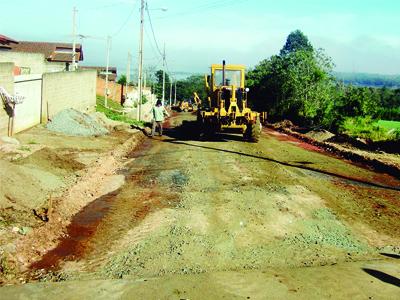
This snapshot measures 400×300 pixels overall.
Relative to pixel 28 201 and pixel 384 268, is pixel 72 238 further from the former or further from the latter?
pixel 384 268

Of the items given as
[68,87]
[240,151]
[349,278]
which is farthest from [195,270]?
[68,87]

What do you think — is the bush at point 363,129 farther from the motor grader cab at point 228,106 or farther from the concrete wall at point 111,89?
the concrete wall at point 111,89

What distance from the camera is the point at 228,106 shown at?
784 inches

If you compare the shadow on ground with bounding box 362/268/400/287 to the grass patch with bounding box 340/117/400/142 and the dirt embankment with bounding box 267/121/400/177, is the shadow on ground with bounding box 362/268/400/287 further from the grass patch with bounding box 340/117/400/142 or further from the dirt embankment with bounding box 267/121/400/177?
the grass patch with bounding box 340/117/400/142

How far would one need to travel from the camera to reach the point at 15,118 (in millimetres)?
16766

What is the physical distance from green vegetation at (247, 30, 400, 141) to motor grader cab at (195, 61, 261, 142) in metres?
7.21

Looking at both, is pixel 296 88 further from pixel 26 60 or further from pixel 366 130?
pixel 26 60

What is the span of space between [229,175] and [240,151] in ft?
15.1

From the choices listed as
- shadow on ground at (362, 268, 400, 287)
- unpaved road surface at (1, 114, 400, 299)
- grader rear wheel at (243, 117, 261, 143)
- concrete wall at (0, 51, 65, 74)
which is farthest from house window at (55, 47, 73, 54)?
shadow on ground at (362, 268, 400, 287)

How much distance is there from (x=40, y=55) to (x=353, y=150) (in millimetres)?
24419

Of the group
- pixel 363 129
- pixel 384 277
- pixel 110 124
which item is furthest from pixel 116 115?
pixel 384 277

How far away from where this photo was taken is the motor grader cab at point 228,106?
1962cm

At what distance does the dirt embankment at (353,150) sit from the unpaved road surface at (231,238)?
216cm

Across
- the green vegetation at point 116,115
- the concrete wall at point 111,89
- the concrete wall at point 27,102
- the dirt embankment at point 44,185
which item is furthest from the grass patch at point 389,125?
the concrete wall at point 111,89
